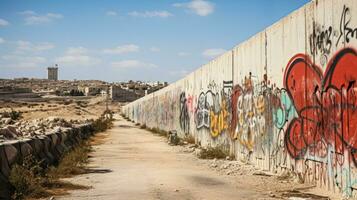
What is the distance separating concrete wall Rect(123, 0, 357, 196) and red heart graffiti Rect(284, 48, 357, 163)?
0.01m

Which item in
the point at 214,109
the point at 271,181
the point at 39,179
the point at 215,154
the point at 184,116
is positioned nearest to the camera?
the point at 39,179

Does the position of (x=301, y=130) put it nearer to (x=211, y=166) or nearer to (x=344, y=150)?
(x=344, y=150)

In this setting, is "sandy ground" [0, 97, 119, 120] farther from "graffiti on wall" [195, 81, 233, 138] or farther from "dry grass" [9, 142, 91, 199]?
"dry grass" [9, 142, 91, 199]

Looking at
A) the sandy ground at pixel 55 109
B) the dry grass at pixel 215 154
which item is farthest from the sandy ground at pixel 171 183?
the sandy ground at pixel 55 109

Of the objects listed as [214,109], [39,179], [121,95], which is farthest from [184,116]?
[121,95]

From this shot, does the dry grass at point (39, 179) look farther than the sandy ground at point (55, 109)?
No

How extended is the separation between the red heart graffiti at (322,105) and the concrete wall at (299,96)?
0.6 inches

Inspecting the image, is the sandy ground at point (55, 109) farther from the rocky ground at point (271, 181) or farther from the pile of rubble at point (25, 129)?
the rocky ground at point (271, 181)

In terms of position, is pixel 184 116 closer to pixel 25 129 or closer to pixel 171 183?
pixel 25 129

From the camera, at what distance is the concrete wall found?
7086mm

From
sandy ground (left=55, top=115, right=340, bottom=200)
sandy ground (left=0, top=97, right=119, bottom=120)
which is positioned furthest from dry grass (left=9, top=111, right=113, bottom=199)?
sandy ground (left=0, top=97, right=119, bottom=120)

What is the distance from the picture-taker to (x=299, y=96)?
8750mm

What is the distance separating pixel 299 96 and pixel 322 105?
0.95m

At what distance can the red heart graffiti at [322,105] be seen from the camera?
22.8 ft
